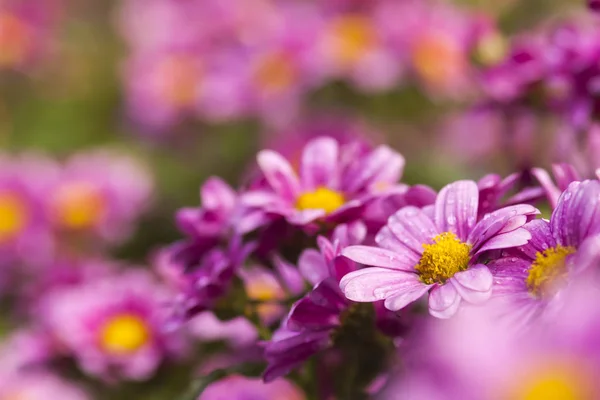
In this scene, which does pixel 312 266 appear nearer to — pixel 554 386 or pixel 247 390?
pixel 554 386

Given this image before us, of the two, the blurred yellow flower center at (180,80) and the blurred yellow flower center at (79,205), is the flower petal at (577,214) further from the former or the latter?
the blurred yellow flower center at (180,80)

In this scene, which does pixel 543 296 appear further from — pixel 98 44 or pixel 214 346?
pixel 98 44

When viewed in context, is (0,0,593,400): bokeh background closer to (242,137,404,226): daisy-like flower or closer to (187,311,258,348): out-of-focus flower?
(187,311,258,348): out-of-focus flower

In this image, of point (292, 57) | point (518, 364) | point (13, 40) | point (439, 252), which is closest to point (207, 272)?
point (439, 252)

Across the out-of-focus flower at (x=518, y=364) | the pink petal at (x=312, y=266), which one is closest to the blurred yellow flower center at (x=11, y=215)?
the pink petal at (x=312, y=266)

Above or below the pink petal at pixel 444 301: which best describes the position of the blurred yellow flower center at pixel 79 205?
above

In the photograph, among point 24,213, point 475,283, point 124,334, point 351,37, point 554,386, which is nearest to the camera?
point 554,386

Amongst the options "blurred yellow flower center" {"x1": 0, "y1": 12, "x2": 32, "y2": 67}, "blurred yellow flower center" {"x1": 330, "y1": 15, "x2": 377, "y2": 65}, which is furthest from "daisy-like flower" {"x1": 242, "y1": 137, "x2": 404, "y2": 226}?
"blurred yellow flower center" {"x1": 0, "y1": 12, "x2": 32, "y2": 67}
